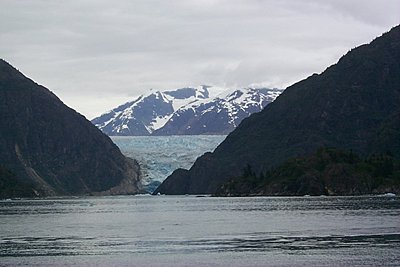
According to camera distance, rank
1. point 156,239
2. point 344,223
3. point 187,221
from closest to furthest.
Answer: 1. point 156,239
2. point 344,223
3. point 187,221

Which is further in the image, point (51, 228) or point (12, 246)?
point (51, 228)

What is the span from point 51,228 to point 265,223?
33.2 meters

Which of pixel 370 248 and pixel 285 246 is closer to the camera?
pixel 370 248

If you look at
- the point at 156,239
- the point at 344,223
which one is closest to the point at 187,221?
the point at 344,223

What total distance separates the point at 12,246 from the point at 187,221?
49055mm

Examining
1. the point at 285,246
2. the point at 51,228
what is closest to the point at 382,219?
the point at 285,246

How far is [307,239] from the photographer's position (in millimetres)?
98875

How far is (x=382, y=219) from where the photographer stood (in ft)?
419

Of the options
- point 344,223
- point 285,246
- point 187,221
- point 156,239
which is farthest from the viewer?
point 187,221

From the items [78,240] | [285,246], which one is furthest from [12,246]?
[285,246]

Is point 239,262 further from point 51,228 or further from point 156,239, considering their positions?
point 51,228

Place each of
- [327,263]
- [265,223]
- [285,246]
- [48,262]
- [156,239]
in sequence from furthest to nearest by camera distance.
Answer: [265,223] < [156,239] < [285,246] < [48,262] < [327,263]

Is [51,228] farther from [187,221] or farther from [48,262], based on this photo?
[48,262]

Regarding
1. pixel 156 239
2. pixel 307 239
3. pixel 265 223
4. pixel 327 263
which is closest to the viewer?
pixel 327 263
